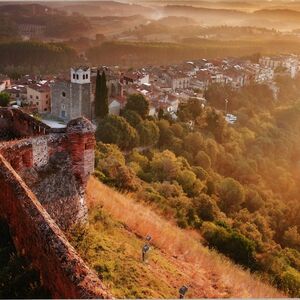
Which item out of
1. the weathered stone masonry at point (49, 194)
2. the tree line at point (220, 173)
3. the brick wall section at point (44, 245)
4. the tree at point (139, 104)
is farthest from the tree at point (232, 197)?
the brick wall section at point (44, 245)

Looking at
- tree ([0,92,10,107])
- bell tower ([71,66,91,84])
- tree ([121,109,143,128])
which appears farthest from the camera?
tree ([0,92,10,107])

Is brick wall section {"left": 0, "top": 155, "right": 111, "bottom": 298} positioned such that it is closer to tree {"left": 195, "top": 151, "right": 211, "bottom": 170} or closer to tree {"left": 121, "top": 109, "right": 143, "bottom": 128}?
tree {"left": 195, "top": 151, "right": 211, "bottom": 170}

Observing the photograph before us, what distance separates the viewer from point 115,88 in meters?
17.6

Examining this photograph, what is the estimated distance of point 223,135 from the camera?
1695 centimetres

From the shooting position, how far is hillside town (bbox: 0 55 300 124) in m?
15.8

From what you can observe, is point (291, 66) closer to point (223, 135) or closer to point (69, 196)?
point (223, 135)

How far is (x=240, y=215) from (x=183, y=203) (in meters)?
2.18

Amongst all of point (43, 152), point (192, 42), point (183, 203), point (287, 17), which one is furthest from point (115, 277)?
point (192, 42)

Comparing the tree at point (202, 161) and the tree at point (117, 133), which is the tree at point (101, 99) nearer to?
the tree at point (117, 133)

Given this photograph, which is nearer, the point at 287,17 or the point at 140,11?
the point at 287,17

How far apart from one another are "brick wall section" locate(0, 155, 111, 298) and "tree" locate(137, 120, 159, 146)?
10764 mm

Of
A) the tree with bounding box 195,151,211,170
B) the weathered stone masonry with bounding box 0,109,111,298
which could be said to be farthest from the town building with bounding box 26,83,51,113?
the weathered stone masonry with bounding box 0,109,111,298

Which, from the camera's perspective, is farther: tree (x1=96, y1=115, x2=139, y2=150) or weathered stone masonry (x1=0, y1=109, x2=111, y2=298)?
tree (x1=96, y1=115, x2=139, y2=150)

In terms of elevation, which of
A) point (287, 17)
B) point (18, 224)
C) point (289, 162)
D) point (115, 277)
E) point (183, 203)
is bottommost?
point (289, 162)
